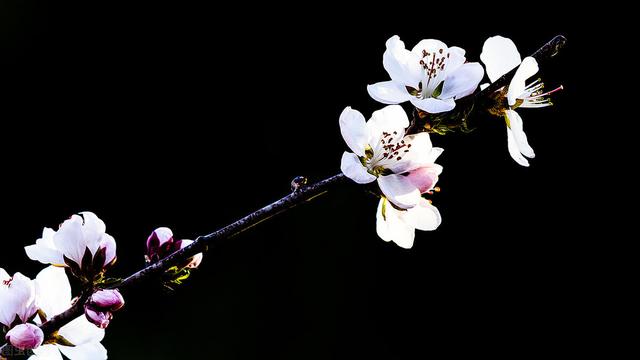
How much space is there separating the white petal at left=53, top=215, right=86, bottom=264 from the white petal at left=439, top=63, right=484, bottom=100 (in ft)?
1.31

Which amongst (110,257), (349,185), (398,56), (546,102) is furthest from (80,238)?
(546,102)

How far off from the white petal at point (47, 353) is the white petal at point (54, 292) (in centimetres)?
5

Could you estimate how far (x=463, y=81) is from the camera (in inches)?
26.9

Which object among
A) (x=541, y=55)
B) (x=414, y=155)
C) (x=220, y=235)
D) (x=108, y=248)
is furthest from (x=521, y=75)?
(x=108, y=248)

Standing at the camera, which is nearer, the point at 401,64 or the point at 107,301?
the point at 107,301

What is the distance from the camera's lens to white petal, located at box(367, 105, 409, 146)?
703 mm

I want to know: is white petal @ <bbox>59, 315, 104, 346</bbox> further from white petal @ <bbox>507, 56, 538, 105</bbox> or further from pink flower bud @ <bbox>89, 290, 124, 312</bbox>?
white petal @ <bbox>507, 56, 538, 105</bbox>

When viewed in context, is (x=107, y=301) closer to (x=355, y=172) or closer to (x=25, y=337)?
(x=25, y=337)

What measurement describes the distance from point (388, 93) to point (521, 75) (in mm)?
134

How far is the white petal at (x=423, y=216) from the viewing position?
2.31 ft

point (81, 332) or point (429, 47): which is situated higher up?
point (429, 47)

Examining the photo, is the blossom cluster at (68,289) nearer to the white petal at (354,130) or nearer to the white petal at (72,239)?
the white petal at (72,239)

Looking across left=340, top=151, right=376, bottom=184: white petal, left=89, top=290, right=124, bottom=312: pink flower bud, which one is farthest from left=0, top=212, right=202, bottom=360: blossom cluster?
left=340, top=151, right=376, bottom=184: white petal

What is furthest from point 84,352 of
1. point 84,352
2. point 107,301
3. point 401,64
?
point 401,64
